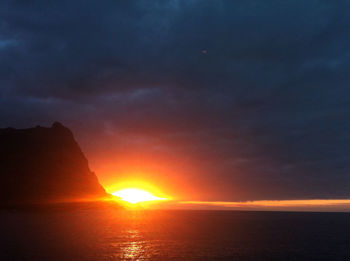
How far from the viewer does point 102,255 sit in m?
63.8

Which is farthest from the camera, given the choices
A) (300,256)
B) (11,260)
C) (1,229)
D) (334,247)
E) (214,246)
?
(1,229)

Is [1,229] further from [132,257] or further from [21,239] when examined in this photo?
[132,257]

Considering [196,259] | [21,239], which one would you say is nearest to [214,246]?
[196,259]

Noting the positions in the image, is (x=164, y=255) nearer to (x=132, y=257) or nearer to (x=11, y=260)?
(x=132, y=257)

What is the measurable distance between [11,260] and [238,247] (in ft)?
184

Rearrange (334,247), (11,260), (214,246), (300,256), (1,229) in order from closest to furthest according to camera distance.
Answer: (11,260), (300,256), (214,246), (334,247), (1,229)

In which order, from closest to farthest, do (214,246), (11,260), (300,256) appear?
1. (11,260)
2. (300,256)
3. (214,246)

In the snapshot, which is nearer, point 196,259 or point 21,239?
point 196,259

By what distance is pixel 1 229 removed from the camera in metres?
103

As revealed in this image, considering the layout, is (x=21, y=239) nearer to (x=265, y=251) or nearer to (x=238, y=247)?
(x=238, y=247)

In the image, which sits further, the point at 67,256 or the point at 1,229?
the point at 1,229

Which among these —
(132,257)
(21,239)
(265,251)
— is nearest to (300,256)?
(265,251)

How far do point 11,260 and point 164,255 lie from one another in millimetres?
31696

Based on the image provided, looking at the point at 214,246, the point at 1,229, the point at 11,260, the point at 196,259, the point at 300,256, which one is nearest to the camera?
the point at 11,260
